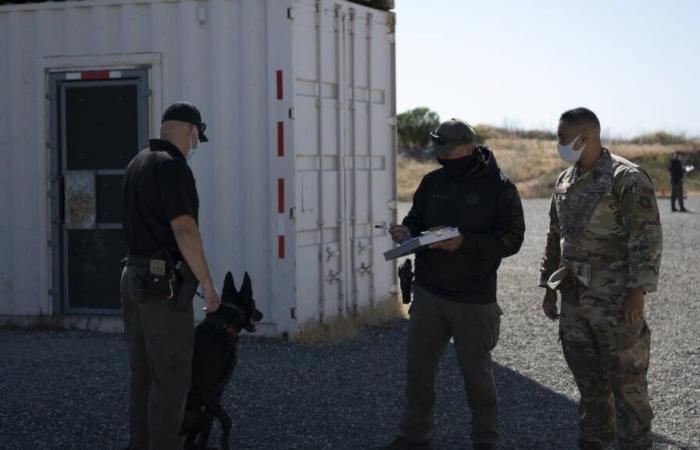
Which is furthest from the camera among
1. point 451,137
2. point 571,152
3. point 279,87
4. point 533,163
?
point 533,163

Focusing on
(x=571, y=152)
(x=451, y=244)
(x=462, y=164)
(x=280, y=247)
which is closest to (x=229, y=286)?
(x=451, y=244)

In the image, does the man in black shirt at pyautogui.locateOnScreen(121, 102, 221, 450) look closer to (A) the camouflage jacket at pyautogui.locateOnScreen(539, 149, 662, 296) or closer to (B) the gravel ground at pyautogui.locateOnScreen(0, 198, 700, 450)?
(B) the gravel ground at pyautogui.locateOnScreen(0, 198, 700, 450)

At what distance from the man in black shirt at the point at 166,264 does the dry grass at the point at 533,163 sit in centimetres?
3445

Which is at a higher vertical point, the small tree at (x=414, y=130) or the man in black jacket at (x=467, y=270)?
the small tree at (x=414, y=130)

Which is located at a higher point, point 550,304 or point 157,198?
point 157,198

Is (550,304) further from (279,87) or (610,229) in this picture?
(279,87)

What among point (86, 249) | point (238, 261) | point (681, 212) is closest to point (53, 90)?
point (86, 249)

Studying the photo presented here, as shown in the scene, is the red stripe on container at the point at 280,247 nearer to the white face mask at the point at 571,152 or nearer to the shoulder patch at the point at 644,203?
the white face mask at the point at 571,152

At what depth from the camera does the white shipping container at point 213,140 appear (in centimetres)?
1004

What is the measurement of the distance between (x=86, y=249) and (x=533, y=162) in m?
45.2

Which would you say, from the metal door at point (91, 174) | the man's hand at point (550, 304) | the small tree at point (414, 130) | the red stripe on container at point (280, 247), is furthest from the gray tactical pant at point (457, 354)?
the small tree at point (414, 130)

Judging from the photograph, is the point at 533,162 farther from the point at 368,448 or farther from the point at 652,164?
the point at 368,448

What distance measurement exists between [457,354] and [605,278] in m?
0.95

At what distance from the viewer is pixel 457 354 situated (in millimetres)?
6258
